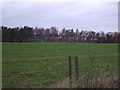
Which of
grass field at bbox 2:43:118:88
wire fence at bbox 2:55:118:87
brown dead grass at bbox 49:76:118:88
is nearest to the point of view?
brown dead grass at bbox 49:76:118:88

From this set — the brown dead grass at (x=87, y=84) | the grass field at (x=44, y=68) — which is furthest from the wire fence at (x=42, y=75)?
the brown dead grass at (x=87, y=84)

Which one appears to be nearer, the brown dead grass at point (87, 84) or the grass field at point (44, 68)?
the brown dead grass at point (87, 84)

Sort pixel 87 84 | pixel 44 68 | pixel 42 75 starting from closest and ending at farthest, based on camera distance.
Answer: pixel 87 84
pixel 42 75
pixel 44 68

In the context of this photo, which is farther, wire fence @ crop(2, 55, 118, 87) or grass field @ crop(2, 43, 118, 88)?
grass field @ crop(2, 43, 118, 88)

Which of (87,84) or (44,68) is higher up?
(87,84)

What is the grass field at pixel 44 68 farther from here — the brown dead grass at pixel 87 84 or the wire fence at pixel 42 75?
the brown dead grass at pixel 87 84

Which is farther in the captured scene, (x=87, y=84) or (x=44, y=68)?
(x=44, y=68)

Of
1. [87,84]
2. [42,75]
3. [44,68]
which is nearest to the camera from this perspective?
[87,84]

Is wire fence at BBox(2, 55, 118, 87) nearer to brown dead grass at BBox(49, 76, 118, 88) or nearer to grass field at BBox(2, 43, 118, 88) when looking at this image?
grass field at BBox(2, 43, 118, 88)

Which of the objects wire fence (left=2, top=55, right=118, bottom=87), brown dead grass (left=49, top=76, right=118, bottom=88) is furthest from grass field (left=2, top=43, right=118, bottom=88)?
brown dead grass (left=49, top=76, right=118, bottom=88)

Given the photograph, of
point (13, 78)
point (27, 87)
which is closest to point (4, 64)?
point (13, 78)

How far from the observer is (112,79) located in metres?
7.04

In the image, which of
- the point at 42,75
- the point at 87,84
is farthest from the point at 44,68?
the point at 87,84

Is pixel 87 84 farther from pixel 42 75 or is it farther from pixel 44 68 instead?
pixel 44 68
